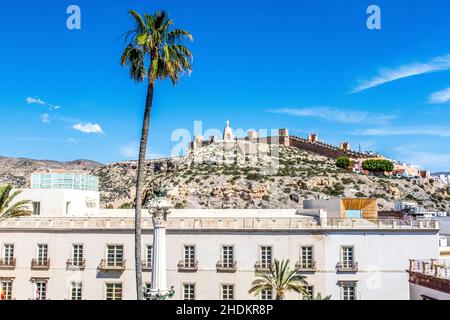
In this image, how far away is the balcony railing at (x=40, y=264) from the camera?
33.9 m

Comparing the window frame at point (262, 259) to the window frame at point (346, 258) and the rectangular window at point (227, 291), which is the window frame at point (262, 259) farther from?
the window frame at point (346, 258)

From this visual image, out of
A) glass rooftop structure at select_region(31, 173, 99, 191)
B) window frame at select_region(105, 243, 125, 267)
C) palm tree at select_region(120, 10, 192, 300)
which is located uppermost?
palm tree at select_region(120, 10, 192, 300)

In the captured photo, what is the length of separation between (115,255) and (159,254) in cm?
1411

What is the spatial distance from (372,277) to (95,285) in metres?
18.8

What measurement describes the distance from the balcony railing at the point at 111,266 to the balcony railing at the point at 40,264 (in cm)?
378

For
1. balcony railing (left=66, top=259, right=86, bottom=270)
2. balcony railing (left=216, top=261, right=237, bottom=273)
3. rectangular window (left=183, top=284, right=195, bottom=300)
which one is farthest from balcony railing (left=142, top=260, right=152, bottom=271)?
balcony railing (left=216, top=261, right=237, bottom=273)

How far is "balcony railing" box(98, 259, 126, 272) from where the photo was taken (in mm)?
33188

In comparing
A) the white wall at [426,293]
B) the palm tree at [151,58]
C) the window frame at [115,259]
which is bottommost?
the white wall at [426,293]

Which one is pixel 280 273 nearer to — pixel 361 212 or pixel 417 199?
pixel 361 212

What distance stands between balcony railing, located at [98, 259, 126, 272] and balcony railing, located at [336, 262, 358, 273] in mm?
14618

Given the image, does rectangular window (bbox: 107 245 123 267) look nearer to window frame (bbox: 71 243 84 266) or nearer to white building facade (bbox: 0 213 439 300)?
white building facade (bbox: 0 213 439 300)

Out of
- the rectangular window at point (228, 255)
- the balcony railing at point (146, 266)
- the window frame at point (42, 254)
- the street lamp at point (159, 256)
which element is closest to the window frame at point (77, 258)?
the window frame at point (42, 254)

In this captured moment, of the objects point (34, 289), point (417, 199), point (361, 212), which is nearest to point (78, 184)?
point (34, 289)

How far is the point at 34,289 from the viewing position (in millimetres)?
33844
